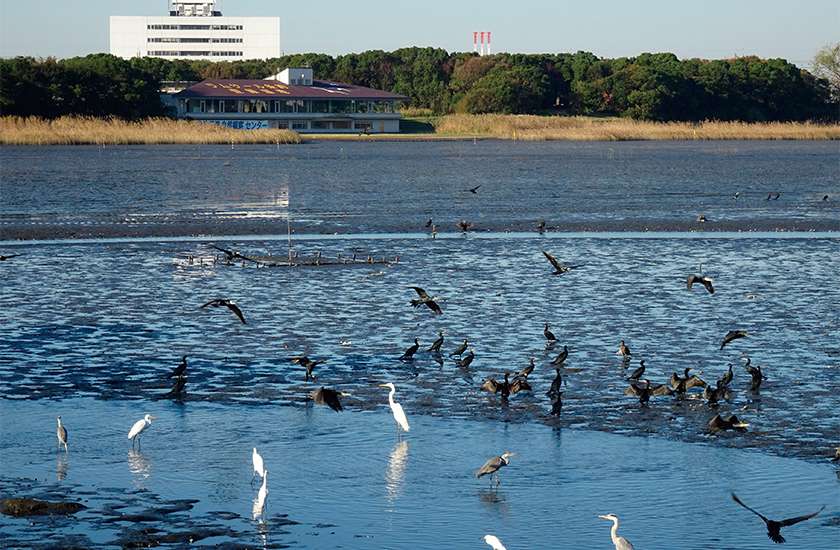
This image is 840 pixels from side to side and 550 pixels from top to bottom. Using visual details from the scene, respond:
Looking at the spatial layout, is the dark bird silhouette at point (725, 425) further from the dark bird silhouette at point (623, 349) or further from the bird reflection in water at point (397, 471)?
the dark bird silhouette at point (623, 349)

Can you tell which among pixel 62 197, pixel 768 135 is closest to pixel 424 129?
pixel 768 135

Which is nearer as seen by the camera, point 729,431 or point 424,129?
point 729,431

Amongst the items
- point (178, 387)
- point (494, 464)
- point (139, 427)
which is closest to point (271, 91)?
point (178, 387)

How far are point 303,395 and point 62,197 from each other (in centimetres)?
3108

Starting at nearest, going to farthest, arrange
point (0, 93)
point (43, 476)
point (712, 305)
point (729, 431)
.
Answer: point (43, 476), point (729, 431), point (712, 305), point (0, 93)

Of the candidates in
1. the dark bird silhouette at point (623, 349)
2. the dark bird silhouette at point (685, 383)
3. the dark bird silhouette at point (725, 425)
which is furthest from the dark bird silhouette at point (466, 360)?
the dark bird silhouette at point (725, 425)

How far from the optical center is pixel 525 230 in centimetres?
3269

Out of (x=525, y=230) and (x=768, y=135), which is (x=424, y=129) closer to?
(x=768, y=135)

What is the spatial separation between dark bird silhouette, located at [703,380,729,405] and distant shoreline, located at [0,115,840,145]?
77.4 metres

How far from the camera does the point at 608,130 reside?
110312 millimetres

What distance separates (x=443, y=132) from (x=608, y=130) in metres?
27.3

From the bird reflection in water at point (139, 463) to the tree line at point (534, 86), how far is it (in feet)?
326

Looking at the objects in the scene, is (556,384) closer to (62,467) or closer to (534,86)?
(62,467)

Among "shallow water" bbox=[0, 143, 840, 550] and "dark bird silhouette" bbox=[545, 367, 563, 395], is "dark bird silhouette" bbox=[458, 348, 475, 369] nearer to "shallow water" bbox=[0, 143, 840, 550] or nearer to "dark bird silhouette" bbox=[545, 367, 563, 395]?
"shallow water" bbox=[0, 143, 840, 550]
